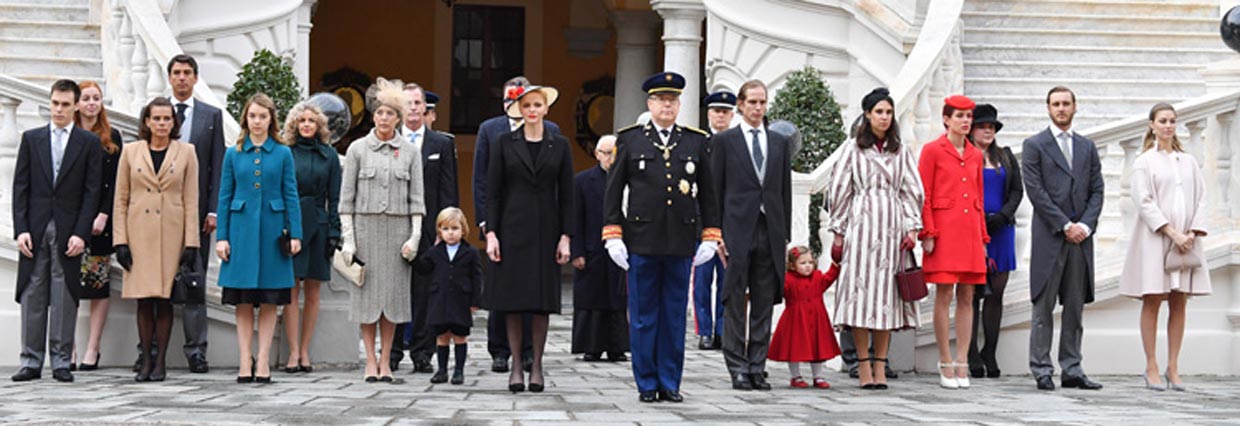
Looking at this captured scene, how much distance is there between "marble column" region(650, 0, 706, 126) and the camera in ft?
69.7

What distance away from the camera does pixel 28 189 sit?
11.6 meters

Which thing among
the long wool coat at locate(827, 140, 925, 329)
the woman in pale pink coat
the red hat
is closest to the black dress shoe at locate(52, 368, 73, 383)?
the long wool coat at locate(827, 140, 925, 329)

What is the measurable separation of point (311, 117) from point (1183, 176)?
4.84 metres

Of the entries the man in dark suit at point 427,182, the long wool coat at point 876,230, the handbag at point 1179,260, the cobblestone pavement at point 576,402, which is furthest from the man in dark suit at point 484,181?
the handbag at point 1179,260

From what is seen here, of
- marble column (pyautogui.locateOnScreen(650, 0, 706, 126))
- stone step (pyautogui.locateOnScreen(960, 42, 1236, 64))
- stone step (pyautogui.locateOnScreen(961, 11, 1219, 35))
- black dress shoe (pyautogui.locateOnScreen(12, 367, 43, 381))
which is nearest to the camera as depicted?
black dress shoe (pyautogui.locateOnScreen(12, 367, 43, 381))

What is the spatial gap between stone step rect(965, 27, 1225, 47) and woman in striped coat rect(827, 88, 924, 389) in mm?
7337

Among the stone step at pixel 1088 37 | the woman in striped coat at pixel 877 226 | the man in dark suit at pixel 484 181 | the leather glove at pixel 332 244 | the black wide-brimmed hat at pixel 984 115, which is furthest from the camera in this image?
the stone step at pixel 1088 37

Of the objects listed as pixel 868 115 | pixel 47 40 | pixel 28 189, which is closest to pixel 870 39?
pixel 47 40

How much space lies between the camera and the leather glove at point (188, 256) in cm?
1166

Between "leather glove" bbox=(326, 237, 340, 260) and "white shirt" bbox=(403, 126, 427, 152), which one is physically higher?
"white shirt" bbox=(403, 126, 427, 152)

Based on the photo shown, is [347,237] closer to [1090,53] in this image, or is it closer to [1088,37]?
[1090,53]

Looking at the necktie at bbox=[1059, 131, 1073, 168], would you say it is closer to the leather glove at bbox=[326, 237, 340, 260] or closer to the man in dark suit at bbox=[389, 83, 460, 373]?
the man in dark suit at bbox=[389, 83, 460, 373]

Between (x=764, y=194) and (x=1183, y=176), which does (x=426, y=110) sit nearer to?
(x=764, y=194)

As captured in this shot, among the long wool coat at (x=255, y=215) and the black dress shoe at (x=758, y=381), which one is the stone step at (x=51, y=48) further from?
the black dress shoe at (x=758, y=381)
